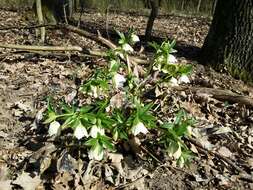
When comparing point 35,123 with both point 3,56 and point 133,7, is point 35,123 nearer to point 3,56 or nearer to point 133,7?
point 3,56

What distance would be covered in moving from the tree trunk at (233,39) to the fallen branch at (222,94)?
0.67m

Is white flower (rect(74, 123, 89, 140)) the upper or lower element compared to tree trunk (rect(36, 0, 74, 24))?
upper

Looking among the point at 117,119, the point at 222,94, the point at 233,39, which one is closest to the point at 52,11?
the point at 233,39

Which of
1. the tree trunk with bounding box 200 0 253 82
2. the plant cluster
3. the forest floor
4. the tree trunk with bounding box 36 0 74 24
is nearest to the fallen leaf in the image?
the forest floor

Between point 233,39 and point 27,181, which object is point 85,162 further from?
point 233,39

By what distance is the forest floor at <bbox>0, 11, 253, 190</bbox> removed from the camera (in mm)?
2971

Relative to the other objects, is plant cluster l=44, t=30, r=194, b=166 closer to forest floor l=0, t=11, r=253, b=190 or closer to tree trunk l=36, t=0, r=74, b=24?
forest floor l=0, t=11, r=253, b=190

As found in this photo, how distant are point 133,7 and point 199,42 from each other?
8676 mm

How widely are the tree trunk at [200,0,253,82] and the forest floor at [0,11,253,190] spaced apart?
143mm

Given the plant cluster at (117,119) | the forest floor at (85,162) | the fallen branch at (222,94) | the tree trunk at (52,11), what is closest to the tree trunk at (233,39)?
the forest floor at (85,162)

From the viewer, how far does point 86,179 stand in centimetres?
292

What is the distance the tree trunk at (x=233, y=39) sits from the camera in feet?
14.8

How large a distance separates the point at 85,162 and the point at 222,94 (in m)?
1.56

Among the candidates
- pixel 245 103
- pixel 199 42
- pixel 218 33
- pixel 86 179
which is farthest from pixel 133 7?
pixel 86 179
